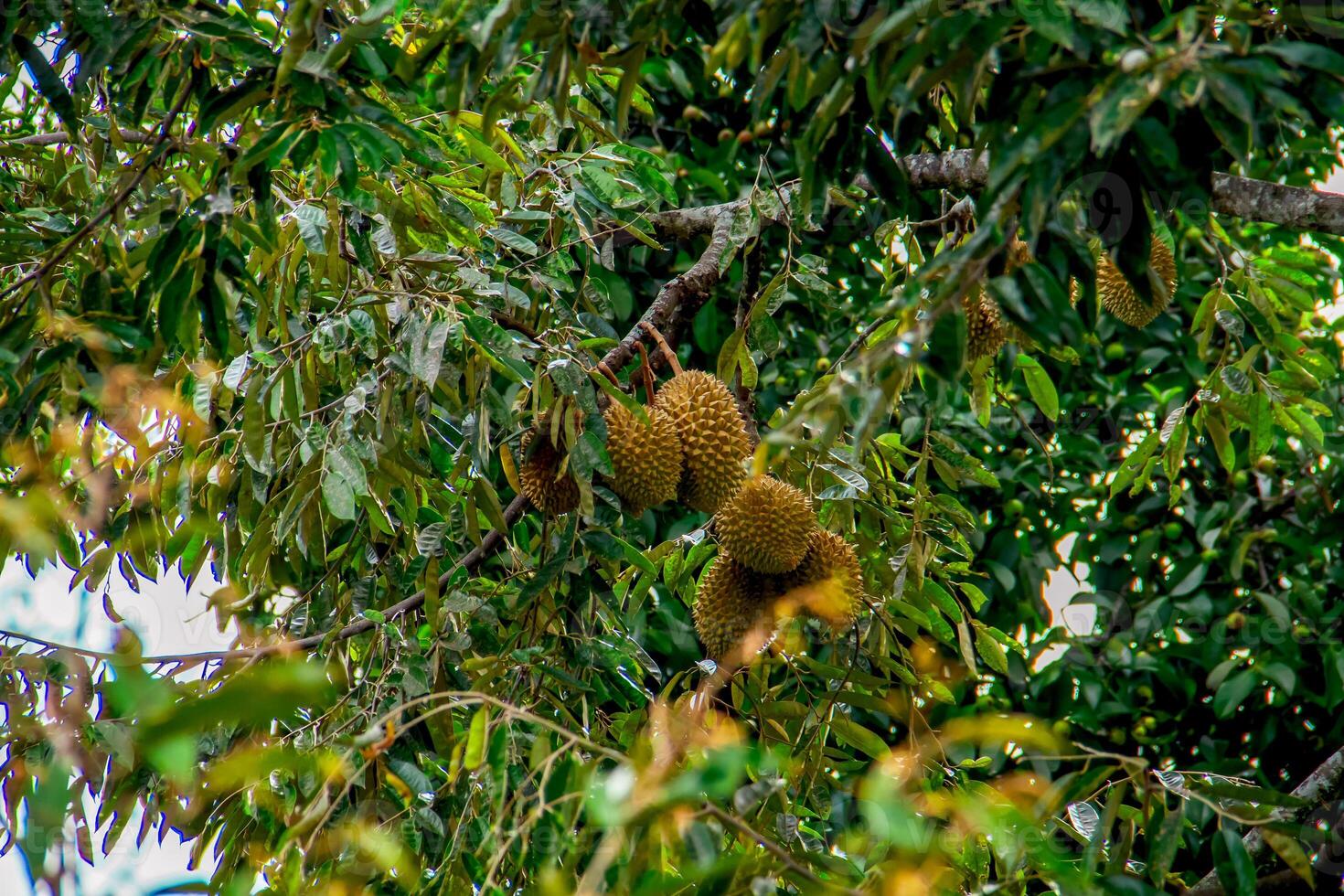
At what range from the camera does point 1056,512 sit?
351 cm

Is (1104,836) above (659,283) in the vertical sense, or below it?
above

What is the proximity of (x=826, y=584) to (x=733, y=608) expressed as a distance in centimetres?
15

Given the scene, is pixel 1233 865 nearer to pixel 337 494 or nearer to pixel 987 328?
pixel 987 328

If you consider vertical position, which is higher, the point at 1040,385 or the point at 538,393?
A: the point at 538,393

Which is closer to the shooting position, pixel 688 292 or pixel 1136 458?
pixel 688 292

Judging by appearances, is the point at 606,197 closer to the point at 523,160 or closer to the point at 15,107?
the point at 523,160

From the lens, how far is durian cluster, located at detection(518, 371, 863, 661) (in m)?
1.74

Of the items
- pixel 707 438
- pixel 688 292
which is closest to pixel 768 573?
pixel 707 438

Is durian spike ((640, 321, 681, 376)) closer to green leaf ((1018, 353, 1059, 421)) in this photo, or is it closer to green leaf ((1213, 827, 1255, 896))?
green leaf ((1018, 353, 1059, 421))

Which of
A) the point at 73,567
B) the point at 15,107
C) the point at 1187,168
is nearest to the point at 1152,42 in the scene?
the point at 1187,168

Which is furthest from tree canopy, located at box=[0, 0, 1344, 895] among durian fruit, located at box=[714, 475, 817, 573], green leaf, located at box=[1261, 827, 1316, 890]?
durian fruit, located at box=[714, 475, 817, 573]

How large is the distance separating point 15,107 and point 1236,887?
11.6 ft

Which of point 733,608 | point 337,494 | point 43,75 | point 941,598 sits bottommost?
point 941,598

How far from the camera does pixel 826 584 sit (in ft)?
6.18
